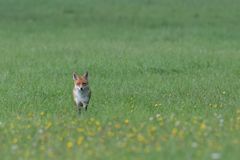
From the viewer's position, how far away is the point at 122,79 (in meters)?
18.0

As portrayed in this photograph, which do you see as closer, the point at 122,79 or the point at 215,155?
the point at 215,155

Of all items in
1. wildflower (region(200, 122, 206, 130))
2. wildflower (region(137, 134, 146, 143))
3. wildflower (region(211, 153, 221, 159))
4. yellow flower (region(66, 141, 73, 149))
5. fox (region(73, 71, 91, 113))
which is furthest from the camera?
fox (region(73, 71, 91, 113))

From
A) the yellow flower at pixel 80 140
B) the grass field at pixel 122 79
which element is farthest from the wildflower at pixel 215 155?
the yellow flower at pixel 80 140

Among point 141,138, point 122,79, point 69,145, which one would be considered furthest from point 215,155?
point 122,79

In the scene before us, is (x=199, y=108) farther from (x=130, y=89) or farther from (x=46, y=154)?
(x=46, y=154)

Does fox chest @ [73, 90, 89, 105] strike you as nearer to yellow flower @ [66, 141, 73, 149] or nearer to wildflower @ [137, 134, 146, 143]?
wildflower @ [137, 134, 146, 143]

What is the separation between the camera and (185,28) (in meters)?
30.4

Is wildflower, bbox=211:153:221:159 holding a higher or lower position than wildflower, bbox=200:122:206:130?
higher

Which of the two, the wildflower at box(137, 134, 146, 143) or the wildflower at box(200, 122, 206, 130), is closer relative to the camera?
the wildflower at box(137, 134, 146, 143)

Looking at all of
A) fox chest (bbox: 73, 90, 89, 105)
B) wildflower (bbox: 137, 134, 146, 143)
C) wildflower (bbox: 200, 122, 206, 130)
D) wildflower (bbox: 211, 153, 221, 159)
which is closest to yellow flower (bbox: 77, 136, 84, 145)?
wildflower (bbox: 137, 134, 146, 143)

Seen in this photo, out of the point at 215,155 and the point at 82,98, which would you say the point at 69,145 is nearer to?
the point at 215,155

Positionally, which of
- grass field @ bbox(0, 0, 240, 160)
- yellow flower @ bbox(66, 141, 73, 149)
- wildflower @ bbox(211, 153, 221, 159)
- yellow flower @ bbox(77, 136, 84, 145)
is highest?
wildflower @ bbox(211, 153, 221, 159)

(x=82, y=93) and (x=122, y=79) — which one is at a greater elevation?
(x=82, y=93)

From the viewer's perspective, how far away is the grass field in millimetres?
10000
